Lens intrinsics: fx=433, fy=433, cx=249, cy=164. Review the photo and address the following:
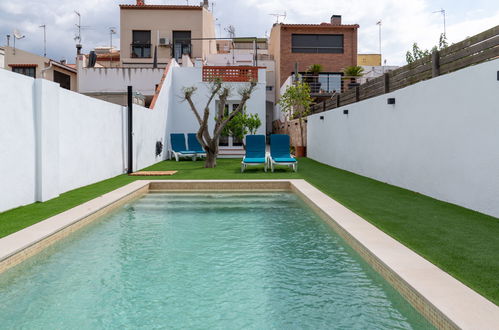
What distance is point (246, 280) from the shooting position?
431cm

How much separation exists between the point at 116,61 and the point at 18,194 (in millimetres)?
36153

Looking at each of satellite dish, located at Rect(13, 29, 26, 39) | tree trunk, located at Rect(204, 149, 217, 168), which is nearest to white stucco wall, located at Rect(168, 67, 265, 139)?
tree trunk, located at Rect(204, 149, 217, 168)

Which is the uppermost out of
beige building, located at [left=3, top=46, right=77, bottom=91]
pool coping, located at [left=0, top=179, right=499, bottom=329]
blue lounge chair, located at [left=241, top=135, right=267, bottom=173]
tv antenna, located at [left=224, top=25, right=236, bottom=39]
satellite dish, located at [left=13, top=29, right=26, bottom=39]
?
tv antenna, located at [left=224, top=25, right=236, bottom=39]

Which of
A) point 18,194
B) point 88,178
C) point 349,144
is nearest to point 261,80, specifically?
point 349,144

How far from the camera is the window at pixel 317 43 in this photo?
3438 centimetres

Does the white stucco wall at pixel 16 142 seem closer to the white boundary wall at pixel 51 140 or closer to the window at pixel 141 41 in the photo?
the white boundary wall at pixel 51 140

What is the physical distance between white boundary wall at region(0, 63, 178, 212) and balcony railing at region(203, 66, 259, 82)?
883cm

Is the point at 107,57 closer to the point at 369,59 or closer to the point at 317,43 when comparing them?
the point at 317,43

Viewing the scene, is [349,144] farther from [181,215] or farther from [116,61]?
[116,61]

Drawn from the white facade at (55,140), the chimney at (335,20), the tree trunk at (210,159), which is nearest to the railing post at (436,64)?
the white facade at (55,140)

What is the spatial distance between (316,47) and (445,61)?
90.6ft

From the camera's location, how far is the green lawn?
3.86 m

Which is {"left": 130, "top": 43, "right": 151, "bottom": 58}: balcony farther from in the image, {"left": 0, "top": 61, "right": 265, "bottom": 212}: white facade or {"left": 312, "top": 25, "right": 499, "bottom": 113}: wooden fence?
{"left": 312, "top": 25, "right": 499, "bottom": 113}: wooden fence

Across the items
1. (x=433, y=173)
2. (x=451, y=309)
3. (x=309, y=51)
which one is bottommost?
(x=451, y=309)
